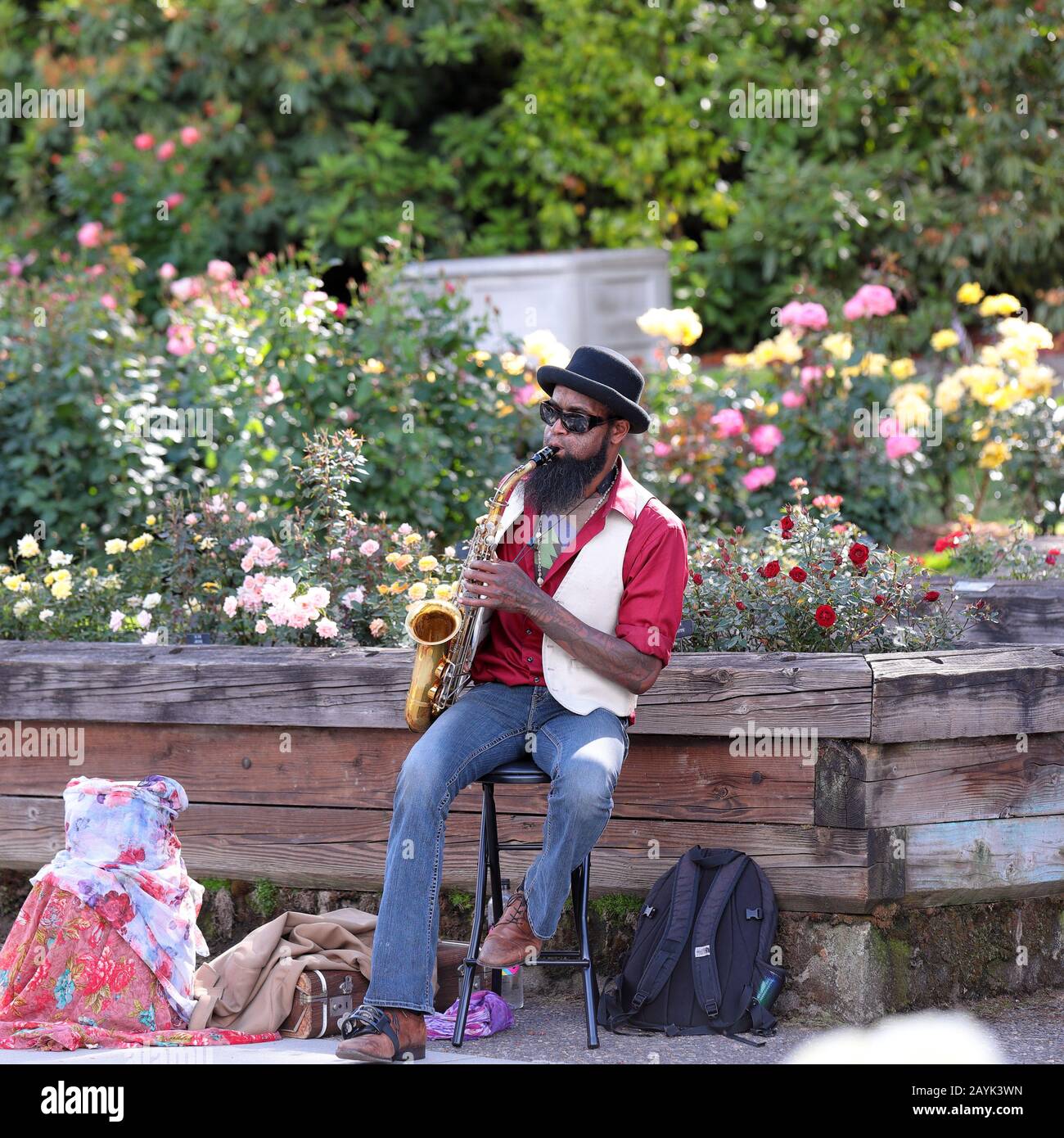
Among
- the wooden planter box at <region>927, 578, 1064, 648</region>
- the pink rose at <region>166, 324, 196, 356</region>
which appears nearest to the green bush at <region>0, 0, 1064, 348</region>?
the pink rose at <region>166, 324, 196, 356</region>

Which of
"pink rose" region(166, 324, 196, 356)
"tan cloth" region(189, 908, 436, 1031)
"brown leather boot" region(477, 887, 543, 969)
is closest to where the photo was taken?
"brown leather boot" region(477, 887, 543, 969)

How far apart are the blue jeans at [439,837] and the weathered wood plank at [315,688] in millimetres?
332

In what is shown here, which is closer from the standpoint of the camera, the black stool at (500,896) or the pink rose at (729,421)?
the black stool at (500,896)

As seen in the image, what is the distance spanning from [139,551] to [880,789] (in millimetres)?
2598

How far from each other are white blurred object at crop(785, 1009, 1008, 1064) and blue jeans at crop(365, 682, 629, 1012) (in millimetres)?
689

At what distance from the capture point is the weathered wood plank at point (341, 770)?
4043mm

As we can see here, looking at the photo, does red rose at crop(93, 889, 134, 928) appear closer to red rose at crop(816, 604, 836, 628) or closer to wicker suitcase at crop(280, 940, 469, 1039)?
wicker suitcase at crop(280, 940, 469, 1039)

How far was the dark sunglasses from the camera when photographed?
398cm

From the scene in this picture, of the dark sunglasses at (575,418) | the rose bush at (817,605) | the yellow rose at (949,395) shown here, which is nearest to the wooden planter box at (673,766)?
the rose bush at (817,605)

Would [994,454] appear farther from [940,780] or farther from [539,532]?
[539,532]

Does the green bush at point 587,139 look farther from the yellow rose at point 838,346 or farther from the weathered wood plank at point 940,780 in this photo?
the weathered wood plank at point 940,780

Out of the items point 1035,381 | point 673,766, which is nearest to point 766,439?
point 1035,381

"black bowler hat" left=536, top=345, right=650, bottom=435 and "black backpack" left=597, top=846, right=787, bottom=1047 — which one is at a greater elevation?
"black bowler hat" left=536, top=345, right=650, bottom=435

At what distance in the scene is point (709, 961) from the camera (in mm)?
3904
